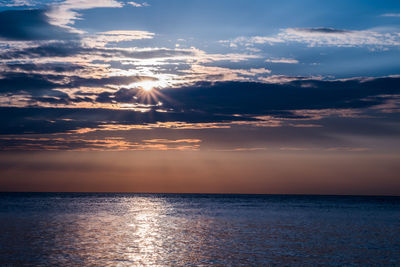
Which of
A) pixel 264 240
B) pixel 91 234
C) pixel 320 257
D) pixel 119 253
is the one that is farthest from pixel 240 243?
Result: pixel 91 234

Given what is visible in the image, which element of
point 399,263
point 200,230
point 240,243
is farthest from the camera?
point 200,230

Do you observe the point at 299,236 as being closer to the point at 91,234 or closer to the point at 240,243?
the point at 240,243

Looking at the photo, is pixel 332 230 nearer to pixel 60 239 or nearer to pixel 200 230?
pixel 200 230

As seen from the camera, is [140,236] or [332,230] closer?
[140,236]

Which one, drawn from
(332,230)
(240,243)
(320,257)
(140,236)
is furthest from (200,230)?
(320,257)

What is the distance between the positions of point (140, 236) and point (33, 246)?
441 inches

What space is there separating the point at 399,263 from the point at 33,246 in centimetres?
2805

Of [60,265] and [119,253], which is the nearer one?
[60,265]

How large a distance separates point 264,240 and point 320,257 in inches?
347

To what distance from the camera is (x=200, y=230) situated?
50.1 m

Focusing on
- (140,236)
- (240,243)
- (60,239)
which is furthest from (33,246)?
(240,243)

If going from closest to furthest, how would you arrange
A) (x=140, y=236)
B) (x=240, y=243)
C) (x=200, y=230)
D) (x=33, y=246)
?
(x=33, y=246), (x=240, y=243), (x=140, y=236), (x=200, y=230)

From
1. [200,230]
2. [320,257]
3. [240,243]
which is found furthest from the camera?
[200,230]

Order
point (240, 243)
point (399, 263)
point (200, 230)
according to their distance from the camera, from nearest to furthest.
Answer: point (399, 263)
point (240, 243)
point (200, 230)
